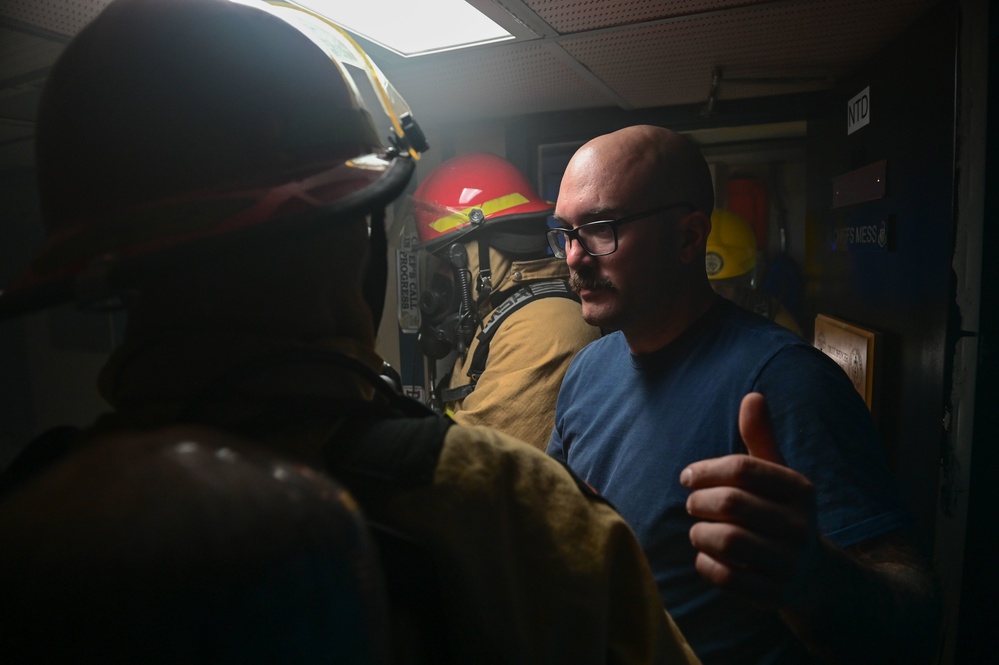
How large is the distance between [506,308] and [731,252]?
140cm

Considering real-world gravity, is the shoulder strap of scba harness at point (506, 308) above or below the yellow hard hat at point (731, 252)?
below

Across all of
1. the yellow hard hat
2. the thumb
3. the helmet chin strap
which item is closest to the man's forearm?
the thumb

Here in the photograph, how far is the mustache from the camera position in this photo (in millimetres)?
1379

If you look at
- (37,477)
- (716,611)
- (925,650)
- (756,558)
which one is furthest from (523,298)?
(37,477)

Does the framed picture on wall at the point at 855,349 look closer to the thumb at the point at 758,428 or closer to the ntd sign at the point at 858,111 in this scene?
the ntd sign at the point at 858,111

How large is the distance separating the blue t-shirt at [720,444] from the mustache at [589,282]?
0.18 metres

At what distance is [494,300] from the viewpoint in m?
2.26

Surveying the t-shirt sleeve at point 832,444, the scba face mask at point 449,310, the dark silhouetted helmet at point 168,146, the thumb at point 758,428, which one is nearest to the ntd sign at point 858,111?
the t-shirt sleeve at point 832,444

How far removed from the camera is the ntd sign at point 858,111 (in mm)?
1753

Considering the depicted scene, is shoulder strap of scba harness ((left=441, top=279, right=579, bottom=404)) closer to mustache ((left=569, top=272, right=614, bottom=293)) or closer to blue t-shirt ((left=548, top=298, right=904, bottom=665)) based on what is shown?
mustache ((left=569, top=272, right=614, bottom=293))

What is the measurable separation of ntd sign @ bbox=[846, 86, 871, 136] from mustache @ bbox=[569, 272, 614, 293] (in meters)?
0.97

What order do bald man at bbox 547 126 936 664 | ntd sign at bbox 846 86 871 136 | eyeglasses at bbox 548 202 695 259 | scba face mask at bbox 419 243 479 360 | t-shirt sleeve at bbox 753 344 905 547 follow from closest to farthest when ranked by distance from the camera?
bald man at bbox 547 126 936 664 → t-shirt sleeve at bbox 753 344 905 547 → eyeglasses at bbox 548 202 695 259 → ntd sign at bbox 846 86 871 136 → scba face mask at bbox 419 243 479 360

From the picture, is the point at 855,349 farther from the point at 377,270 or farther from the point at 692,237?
the point at 377,270

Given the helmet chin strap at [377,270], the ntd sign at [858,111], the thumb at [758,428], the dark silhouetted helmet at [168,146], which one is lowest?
the thumb at [758,428]
